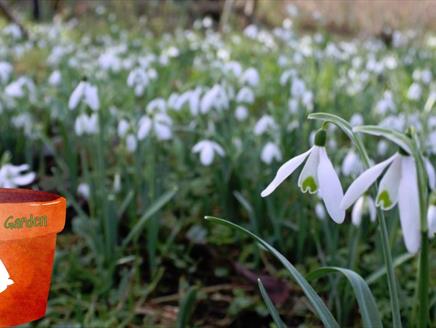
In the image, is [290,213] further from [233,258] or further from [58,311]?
[58,311]

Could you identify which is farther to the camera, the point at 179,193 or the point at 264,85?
the point at 264,85

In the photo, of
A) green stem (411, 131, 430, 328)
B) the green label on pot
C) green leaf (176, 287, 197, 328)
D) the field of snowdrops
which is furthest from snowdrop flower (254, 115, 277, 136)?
the green label on pot

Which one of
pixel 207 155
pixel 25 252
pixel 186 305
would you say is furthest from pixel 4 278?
pixel 207 155

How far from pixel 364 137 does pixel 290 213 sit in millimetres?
875

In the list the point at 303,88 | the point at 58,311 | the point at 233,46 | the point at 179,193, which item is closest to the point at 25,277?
the point at 58,311

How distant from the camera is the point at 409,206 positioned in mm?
737

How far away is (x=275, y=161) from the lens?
2.08 meters

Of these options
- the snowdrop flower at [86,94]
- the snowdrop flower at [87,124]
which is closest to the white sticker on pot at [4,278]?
the snowdrop flower at [86,94]

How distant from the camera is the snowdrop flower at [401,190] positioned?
73 cm

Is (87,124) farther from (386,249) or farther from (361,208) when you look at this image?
(386,249)

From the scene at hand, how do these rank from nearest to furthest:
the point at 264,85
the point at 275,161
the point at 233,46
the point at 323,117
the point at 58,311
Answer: the point at 323,117
the point at 58,311
the point at 275,161
the point at 264,85
the point at 233,46

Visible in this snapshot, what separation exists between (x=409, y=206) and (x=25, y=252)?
1.47 feet

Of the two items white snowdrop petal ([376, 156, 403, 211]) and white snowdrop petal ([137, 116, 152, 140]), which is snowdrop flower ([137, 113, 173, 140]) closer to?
white snowdrop petal ([137, 116, 152, 140])

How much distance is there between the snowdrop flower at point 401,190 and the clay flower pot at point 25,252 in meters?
0.37
